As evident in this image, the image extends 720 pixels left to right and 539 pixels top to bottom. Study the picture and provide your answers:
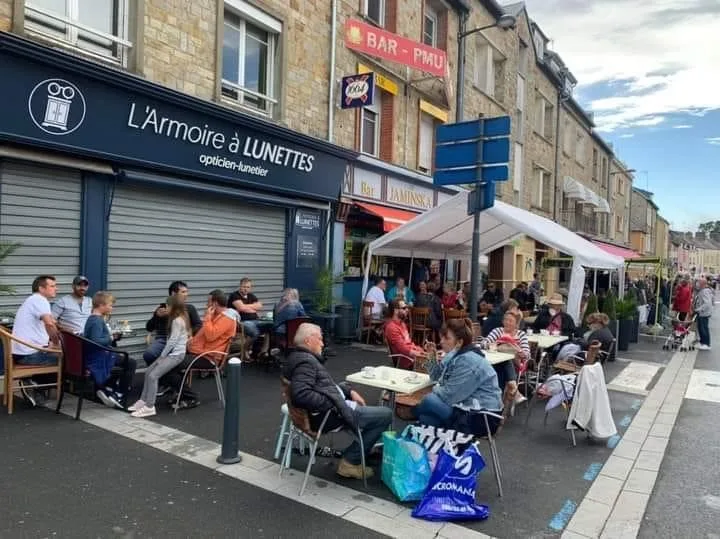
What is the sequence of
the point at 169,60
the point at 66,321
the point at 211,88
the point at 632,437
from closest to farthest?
the point at 632,437
the point at 66,321
the point at 169,60
the point at 211,88

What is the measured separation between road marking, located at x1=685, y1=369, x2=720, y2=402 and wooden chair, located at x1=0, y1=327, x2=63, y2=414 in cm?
815

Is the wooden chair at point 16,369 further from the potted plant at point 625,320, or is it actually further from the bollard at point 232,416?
the potted plant at point 625,320

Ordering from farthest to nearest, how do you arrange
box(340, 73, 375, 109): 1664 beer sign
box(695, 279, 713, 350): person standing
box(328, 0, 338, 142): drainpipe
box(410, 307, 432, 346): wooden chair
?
box(695, 279, 713, 350): person standing, box(328, 0, 338, 142): drainpipe, box(340, 73, 375, 109): 1664 beer sign, box(410, 307, 432, 346): wooden chair

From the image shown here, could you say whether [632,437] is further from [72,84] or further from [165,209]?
[72,84]

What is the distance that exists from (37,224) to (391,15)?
10182 millimetres

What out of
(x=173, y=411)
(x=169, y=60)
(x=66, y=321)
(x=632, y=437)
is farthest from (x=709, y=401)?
(x=169, y=60)

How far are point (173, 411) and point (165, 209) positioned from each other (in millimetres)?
3818

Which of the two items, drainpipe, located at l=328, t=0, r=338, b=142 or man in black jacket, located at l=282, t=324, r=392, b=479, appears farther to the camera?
drainpipe, located at l=328, t=0, r=338, b=142

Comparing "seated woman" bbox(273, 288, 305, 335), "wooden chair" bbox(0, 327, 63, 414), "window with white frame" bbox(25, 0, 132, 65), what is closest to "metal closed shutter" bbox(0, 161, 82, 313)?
"wooden chair" bbox(0, 327, 63, 414)

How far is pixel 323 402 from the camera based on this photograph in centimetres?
394

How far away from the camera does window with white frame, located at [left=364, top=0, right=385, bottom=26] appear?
1342 centimetres

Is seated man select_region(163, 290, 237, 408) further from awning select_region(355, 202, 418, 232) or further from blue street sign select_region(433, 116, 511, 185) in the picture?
awning select_region(355, 202, 418, 232)

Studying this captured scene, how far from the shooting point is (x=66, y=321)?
6.29 m

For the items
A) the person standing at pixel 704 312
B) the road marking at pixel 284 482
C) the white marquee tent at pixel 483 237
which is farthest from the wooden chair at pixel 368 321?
the person standing at pixel 704 312
